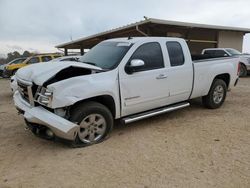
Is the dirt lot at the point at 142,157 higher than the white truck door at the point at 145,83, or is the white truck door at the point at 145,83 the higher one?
the white truck door at the point at 145,83

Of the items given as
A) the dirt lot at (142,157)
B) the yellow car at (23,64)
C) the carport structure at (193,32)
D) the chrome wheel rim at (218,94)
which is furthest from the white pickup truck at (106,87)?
the yellow car at (23,64)

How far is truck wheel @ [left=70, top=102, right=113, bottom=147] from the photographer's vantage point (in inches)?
162

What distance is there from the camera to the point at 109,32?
18203 millimetres

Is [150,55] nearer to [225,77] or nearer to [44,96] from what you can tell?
[44,96]

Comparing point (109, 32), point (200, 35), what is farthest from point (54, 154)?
point (200, 35)

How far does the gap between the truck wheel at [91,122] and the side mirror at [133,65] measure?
0.84 m

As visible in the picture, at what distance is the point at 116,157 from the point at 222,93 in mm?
4201

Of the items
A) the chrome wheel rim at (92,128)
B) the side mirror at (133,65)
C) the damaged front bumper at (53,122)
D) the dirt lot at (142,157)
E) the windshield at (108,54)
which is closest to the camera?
the dirt lot at (142,157)

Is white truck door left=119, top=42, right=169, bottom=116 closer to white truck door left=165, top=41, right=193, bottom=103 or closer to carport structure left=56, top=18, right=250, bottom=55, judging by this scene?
white truck door left=165, top=41, right=193, bottom=103

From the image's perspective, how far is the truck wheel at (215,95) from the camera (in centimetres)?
658

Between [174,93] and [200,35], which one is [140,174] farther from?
[200,35]

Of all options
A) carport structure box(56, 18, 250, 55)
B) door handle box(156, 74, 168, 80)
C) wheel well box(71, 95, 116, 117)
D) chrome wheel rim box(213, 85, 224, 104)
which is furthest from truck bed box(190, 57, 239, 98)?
carport structure box(56, 18, 250, 55)

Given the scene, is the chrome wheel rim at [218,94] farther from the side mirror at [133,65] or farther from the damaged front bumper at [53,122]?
the damaged front bumper at [53,122]

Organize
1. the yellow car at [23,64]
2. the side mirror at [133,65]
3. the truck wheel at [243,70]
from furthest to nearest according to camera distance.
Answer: the yellow car at [23,64]
the truck wheel at [243,70]
the side mirror at [133,65]
